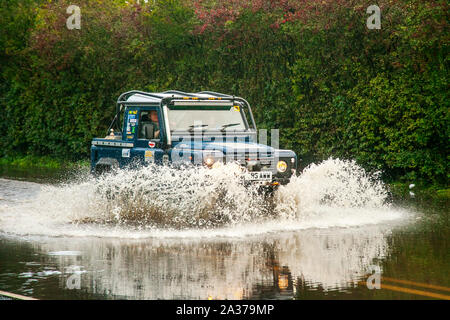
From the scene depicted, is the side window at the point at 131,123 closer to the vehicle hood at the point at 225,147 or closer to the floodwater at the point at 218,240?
the floodwater at the point at 218,240

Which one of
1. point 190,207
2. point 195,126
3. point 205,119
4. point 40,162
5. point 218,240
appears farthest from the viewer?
point 40,162

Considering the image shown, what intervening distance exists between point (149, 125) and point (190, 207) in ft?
6.53

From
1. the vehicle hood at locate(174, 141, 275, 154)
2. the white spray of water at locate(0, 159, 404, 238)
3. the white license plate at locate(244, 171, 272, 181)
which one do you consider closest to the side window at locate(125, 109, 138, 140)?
the white spray of water at locate(0, 159, 404, 238)

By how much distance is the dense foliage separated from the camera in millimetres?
17984

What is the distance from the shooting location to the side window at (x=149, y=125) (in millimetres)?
13734

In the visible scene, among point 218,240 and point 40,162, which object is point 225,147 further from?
point 40,162

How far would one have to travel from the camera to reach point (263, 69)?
72.1 ft

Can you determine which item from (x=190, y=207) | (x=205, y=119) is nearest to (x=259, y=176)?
(x=190, y=207)

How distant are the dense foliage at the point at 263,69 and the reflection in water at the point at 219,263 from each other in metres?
6.52

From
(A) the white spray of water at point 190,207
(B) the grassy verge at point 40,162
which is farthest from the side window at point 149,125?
(B) the grassy verge at point 40,162

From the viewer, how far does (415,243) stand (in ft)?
35.9

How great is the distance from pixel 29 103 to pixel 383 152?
16.1 metres

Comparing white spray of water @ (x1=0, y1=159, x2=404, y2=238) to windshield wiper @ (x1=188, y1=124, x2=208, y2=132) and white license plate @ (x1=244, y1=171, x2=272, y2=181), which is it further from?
windshield wiper @ (x1=188, y1=124, x2=208, y2=132)

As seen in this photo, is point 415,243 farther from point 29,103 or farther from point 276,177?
point 29,103
